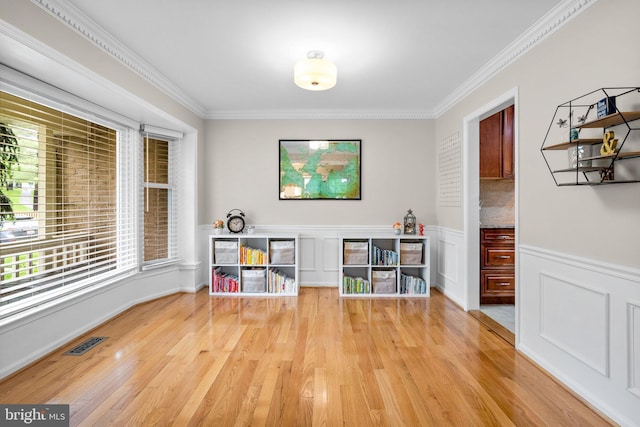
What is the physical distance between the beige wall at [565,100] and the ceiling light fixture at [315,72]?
1623 mm

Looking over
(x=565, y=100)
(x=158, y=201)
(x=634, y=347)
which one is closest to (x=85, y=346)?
(x=158, y=201)

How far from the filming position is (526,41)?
271 centimetres

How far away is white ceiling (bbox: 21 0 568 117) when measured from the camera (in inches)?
91.8

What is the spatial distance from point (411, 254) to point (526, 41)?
269 cm

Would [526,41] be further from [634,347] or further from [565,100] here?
[634,347]

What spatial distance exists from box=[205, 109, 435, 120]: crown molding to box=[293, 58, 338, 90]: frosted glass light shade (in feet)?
6.20

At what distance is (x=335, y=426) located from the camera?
6.01 feet

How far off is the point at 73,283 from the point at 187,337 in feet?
4.01

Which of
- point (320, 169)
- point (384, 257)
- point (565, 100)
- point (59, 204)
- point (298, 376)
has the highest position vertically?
point (565, 100)

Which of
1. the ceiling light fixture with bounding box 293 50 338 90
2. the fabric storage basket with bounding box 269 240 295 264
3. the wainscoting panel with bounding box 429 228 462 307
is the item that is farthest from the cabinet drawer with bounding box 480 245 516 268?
the ceiling light fixture with bounding box 293 50 338 90

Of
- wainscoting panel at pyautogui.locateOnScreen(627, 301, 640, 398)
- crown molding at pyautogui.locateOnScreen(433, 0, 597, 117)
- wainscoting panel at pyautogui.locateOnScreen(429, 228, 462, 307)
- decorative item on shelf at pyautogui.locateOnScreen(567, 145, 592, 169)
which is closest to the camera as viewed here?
wainscoting panel at pyautogui.locateOnScreen(627, 301, 640, 398)

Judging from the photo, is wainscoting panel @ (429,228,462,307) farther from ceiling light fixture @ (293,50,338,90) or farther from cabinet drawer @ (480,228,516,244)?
ceiling light fixture @ (293,50,338,90)

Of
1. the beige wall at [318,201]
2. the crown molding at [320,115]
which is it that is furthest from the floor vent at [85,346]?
the crown molding at [320,115]

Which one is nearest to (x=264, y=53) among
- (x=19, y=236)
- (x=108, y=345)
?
(x=19, y=236)
